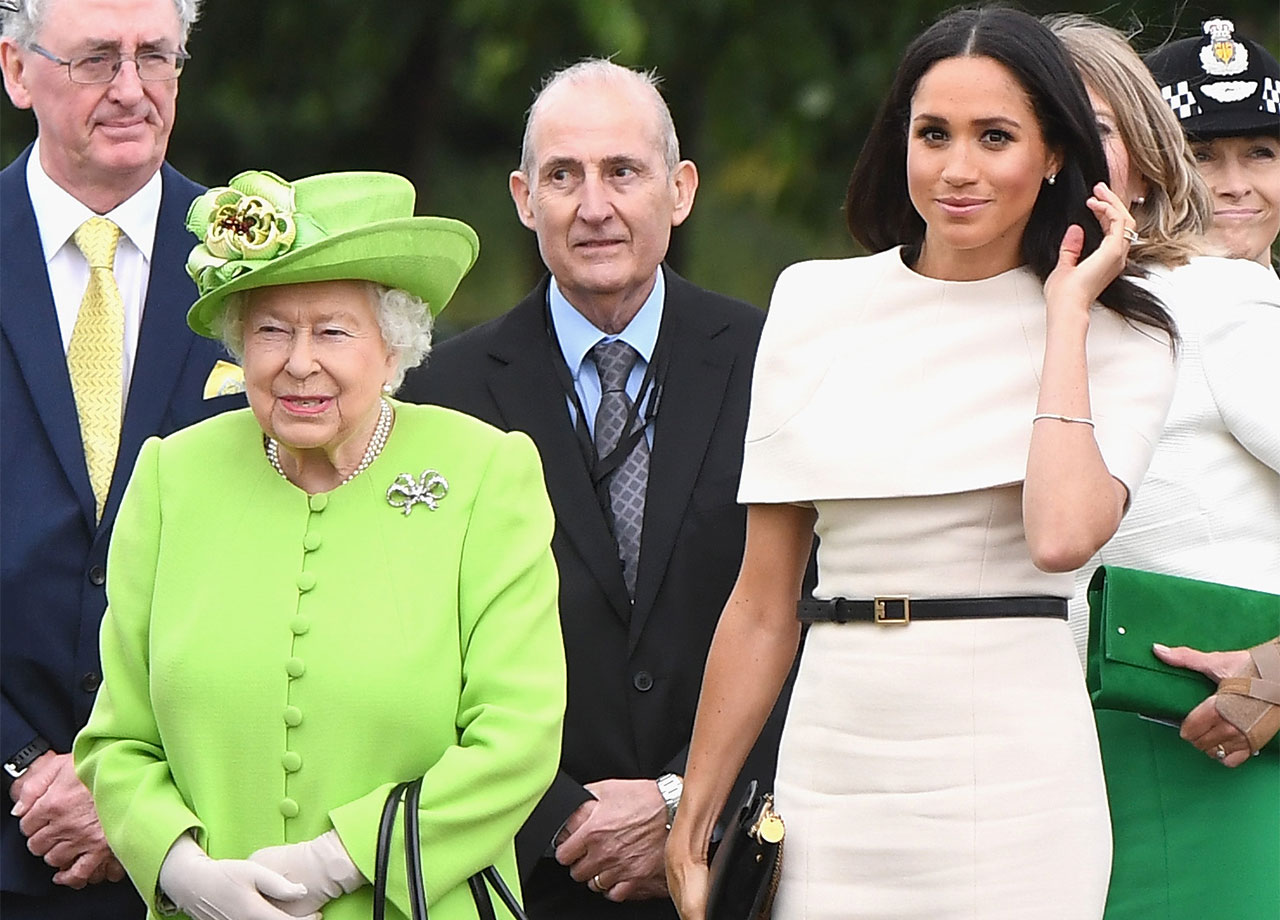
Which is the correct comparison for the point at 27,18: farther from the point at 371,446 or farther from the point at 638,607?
the point at 638,607

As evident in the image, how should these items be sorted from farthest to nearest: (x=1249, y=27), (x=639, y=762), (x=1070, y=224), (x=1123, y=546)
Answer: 1. (x=1249, y=27)
2. (x=639, y=762)
3. (x=1123, y=546)
4. (x=1070, y=224)

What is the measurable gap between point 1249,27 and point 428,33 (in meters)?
4.04

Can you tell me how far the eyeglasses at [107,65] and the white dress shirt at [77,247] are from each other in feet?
0.80

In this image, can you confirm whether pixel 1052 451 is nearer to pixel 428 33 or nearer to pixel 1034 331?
pixel 1034 331

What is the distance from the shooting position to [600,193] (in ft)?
14.3

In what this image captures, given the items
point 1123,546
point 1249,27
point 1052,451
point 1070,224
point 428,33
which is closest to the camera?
point 1052,451

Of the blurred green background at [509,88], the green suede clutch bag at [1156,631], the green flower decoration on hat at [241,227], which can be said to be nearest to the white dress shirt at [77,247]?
the green flower decoration on hat at [241,227]

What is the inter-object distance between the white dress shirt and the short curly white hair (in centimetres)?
83

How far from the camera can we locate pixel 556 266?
14.5ft

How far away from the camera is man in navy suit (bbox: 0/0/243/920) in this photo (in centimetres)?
423

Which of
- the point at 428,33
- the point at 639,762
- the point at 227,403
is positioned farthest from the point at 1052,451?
the point at 428,33

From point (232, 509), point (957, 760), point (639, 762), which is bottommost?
point (639, 762)

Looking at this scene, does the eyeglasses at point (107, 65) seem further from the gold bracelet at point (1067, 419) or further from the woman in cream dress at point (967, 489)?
the gold bracelet at point (1067, 419)

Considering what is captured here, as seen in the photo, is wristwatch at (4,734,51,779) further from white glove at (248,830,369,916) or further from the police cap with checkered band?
the police cap with checkered band
